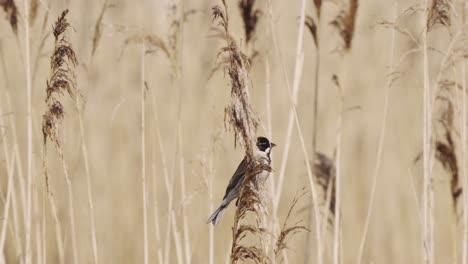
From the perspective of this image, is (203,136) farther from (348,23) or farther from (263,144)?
(348,23)

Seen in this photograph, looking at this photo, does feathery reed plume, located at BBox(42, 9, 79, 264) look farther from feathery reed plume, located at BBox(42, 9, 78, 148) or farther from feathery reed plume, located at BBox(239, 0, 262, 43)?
feathery reed plume, located at BBox(239, 0, 262, 43)

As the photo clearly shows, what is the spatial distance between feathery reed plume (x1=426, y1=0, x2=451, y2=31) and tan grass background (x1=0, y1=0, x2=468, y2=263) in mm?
1667

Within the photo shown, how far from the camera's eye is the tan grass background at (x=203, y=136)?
424 centimetres

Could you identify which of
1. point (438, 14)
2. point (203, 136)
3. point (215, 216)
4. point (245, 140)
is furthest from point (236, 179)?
point (203, 136)

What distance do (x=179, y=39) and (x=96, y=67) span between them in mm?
1982

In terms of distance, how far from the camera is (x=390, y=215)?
14.4 ft

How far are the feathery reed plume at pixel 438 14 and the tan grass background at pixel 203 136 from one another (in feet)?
5.47

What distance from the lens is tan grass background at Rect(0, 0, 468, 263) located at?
13.9 ft

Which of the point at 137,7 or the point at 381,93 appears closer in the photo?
the point at 137,7

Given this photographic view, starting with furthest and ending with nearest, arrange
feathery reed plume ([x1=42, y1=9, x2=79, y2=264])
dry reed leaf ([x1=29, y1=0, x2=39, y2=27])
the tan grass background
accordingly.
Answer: the tan grass background, dry reed leaf ([x1=29, y1=0, x2=39, y2=27]), feathery reed plume ([x1=42, y1=9, x2=79, y2=264])

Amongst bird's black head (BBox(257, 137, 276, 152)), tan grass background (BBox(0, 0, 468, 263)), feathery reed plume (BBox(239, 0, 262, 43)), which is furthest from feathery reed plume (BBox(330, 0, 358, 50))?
tan grass background (BBox(0, 0, 468, 263))

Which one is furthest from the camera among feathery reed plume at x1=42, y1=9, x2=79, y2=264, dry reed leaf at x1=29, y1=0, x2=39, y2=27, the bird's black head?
the bird's black head

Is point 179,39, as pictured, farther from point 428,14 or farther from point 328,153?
point 328,153

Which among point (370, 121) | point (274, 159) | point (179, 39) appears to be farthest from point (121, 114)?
point (179, 39)
